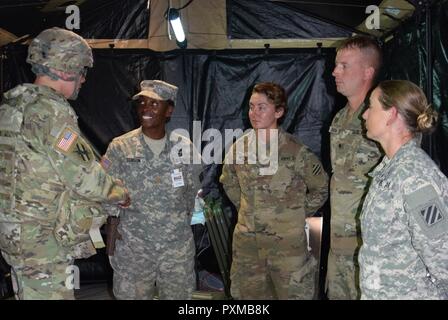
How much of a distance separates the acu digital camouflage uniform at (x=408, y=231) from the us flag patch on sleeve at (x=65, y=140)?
4.50 ft

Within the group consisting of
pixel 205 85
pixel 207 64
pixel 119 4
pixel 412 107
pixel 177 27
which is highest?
pixel 119 4

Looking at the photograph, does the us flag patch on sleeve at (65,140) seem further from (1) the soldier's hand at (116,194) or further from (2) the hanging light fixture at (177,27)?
Result: (2) the hanging light fixture at (177,27)

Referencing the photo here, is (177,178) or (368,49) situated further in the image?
(177,178)

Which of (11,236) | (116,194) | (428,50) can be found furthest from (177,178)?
(428,50)

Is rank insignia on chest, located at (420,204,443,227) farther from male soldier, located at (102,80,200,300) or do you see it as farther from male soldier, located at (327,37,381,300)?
male soldier, located at (102,80,200,300)

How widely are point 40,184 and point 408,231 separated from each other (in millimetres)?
1639

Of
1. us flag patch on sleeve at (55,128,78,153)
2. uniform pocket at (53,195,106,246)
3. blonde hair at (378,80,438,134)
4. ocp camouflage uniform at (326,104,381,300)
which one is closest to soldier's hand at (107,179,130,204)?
uniform pocket at (53,195,106,246)

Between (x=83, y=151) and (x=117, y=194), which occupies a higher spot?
(x=83, y=151)

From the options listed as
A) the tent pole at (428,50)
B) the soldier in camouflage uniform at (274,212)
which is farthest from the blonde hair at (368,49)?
the soldier in camouflage uniform at (274,212)

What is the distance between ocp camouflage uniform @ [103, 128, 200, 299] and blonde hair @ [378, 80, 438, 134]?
1.70 metres

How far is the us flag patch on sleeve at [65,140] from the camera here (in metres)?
2.10

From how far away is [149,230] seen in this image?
3.04m

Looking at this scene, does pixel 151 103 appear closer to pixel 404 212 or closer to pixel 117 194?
pixel 117 194

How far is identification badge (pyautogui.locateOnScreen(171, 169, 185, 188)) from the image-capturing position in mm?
3121
